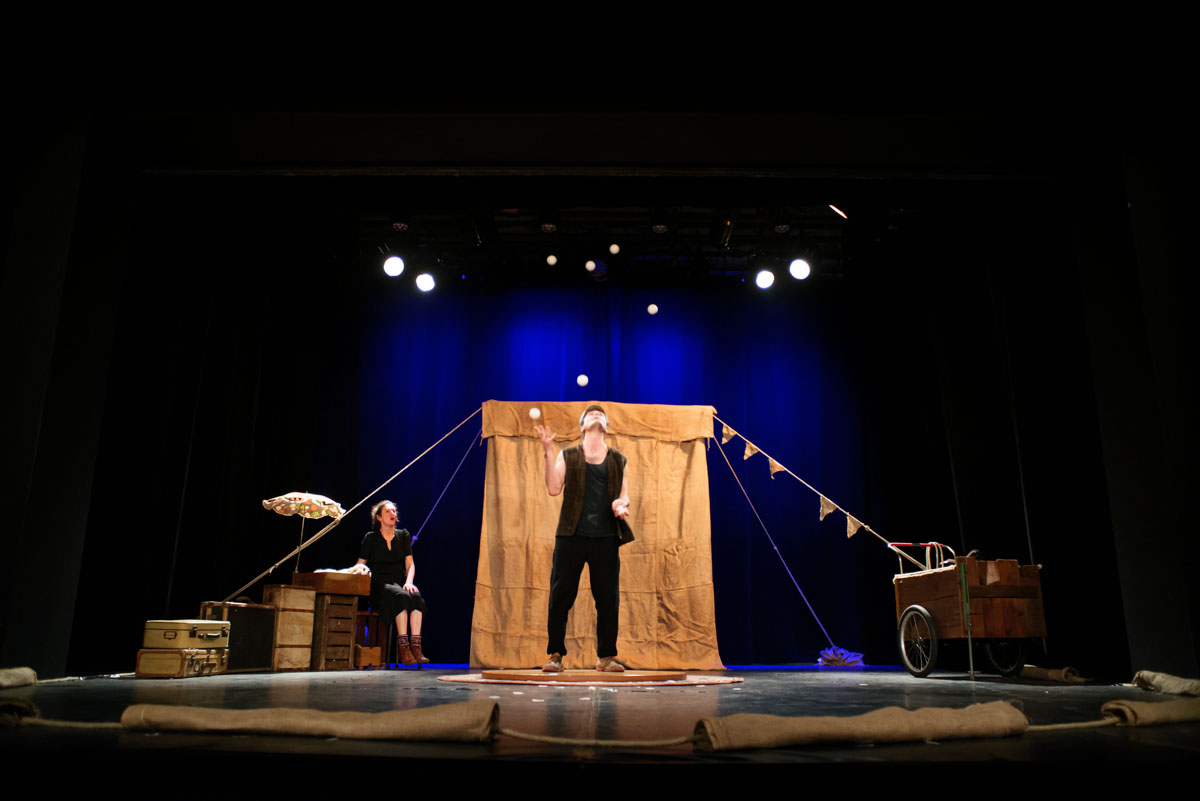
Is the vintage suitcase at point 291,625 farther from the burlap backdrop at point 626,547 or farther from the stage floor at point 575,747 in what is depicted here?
the stage floor at point 575,747

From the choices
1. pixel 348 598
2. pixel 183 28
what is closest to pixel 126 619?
pixel 348 598

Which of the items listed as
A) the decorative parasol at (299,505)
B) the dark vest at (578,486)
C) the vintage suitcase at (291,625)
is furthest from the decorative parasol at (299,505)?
the dark vest at (578,486)

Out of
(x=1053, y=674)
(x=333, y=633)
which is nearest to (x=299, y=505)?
(x=333, y=633)

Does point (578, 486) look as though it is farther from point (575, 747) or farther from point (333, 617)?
point (575, 747)

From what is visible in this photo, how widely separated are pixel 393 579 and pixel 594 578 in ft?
8.69

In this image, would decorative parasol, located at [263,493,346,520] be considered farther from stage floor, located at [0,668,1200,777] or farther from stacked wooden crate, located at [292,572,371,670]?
stage floor, located at [0,668,1200,777]

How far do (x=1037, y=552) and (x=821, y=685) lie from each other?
7.29ft

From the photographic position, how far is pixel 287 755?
159 cm

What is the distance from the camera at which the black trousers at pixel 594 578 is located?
16.4 feet

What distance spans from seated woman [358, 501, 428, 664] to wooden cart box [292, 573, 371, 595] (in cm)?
24

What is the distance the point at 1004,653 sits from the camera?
5602 mm

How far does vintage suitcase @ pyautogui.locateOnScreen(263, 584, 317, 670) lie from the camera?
5.93m

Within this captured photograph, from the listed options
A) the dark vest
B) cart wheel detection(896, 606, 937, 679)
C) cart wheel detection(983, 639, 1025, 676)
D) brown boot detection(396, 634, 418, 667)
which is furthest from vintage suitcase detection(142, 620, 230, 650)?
cart wheel detection(983, 639, 1025, 676)

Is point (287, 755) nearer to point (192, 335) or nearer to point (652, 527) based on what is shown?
point (192, 335)
